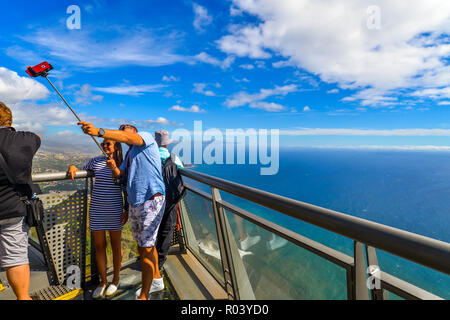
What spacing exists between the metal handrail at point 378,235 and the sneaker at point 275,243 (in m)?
0.32

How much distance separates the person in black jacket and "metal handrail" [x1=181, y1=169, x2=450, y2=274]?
2133mm

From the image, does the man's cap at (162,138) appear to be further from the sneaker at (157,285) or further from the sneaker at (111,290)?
the sneaker at (111,290)

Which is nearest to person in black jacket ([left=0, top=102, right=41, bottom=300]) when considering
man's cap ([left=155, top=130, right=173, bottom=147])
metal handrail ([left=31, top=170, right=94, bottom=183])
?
metal handrail ([left=31, top=170, right=94, bottom=183])

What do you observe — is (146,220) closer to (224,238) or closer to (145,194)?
(145,194)

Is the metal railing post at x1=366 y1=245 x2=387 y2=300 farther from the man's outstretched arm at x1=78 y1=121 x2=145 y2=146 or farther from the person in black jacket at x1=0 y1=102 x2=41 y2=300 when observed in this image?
the person in black jacket at x1=0 y1=102 x2=41 y2=300

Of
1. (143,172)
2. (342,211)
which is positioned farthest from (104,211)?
(342,211)

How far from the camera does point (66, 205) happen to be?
2.60m

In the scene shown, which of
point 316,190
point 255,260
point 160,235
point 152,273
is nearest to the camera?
point 255,260

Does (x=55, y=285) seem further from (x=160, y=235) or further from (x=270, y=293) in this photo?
(x=270, y=293)
